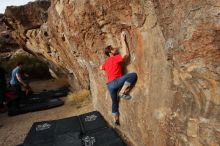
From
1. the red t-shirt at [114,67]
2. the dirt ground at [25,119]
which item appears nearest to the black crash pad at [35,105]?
the dirt ground at [25,119]

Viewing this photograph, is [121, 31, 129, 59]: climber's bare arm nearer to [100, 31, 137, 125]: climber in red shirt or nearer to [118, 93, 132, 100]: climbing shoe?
[100, 31, 137, 125]: climber in red shirt

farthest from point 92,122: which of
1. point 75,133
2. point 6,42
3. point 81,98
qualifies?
point 6,42

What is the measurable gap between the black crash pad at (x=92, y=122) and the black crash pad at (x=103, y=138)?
0.27 m

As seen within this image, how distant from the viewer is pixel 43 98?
12.2 m

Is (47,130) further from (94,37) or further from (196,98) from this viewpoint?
(196,98)

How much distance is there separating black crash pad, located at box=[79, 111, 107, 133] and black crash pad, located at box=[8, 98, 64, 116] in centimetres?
338

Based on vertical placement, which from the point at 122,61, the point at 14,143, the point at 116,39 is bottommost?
the point at 14,143

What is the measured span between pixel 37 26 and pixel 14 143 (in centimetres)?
824

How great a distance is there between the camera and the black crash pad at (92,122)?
712cm

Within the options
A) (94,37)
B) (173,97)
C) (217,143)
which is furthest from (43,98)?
(217,143)

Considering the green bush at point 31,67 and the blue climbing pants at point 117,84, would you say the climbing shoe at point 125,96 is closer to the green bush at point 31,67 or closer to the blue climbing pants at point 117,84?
the blue climbing pants at point 117,84

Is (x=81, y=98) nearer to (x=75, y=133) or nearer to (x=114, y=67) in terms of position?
(x=75, y=133)

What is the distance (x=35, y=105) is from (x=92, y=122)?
175 inches

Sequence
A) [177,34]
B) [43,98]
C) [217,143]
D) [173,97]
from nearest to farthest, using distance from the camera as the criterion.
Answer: [217,143]
[177,34]
[173,97]
[43,98]
